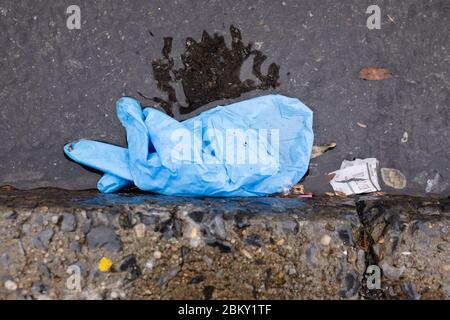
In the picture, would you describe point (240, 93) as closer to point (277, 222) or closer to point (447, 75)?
point (277, 222)

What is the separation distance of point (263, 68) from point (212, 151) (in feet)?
1.78

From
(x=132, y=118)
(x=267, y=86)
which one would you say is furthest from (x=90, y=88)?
(x=267, y=86)

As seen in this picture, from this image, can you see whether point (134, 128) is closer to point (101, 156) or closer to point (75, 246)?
point (101, 156)

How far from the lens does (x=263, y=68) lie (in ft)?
8.33

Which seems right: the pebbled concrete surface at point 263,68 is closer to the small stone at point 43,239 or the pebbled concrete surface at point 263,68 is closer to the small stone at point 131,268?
the small stone at point 43,239

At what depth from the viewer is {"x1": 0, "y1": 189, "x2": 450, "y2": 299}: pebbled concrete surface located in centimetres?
207

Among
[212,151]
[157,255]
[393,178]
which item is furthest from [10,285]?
[393,178]

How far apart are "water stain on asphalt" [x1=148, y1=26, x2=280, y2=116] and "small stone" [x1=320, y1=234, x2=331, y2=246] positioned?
0.85 m

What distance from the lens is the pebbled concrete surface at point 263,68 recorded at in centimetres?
249

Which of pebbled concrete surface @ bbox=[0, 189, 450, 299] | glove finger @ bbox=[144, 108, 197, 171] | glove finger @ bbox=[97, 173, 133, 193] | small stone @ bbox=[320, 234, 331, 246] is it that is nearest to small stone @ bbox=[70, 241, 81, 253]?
pebbled concrete surface @ bbox=[0, 189, 450, 299]

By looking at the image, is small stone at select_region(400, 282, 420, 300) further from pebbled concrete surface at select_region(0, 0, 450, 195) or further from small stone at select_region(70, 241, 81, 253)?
small stone at select_region(70, 241, 81, 253)

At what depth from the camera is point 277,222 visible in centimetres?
216

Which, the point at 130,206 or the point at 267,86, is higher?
the point at 267,86
